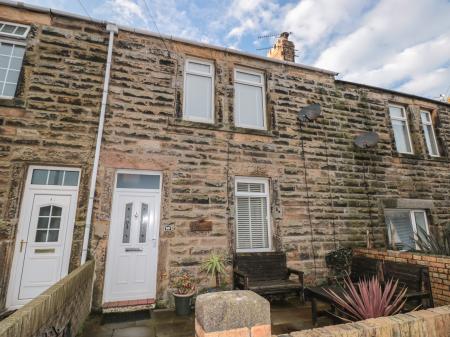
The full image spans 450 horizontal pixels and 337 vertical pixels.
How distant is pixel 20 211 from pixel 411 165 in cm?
941

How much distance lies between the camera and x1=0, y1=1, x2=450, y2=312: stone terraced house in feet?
14.5

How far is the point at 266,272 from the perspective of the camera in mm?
5051

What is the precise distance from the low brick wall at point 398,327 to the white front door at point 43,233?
14.0 ft

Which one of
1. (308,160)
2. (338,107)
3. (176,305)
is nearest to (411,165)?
(338,107)

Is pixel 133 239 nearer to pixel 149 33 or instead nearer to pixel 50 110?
pixel 50 110

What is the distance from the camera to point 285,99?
252 inches

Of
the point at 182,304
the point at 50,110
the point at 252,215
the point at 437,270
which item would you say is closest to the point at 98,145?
the point at 50,110

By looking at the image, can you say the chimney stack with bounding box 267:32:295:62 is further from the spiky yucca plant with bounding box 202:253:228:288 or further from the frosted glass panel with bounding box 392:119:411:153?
the spiky yucca plant with bounding box 202:253:228:288

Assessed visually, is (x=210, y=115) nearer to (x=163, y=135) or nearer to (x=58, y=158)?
(x=163, y=135)

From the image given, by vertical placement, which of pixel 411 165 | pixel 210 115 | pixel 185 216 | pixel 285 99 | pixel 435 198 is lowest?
pixel 185 216

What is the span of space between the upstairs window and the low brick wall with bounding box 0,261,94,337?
12.7ft

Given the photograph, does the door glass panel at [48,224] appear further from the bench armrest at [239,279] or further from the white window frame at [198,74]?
the bench armrest at [239,279]

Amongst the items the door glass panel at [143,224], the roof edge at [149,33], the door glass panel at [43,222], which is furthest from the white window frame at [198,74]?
the door glass panel at [43,222]

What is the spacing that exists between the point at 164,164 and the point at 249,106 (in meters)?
2.64
